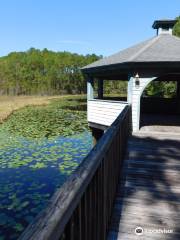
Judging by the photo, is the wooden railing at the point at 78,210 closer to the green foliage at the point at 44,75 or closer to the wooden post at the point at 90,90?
the wooden post at the point at 90,90

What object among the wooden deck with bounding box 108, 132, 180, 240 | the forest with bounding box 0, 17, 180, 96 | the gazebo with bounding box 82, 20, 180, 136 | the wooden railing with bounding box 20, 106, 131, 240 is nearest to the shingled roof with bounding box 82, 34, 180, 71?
the gazebo with bounding box 82, 20, 180, 136

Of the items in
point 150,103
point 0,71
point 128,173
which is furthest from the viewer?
point 0,71

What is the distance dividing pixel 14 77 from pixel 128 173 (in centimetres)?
6331

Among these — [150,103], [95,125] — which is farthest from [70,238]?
[150,103]

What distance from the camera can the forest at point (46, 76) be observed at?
63947 millimetres

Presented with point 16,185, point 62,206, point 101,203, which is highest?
point 62,206

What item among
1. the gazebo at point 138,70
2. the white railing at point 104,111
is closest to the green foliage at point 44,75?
the white railing at point 104,111

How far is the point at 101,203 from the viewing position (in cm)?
279

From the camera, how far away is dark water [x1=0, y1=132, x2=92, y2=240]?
20.0ft

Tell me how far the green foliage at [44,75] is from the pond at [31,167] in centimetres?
4923

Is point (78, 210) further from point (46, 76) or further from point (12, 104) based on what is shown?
point (46, 76)

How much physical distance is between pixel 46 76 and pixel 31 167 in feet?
197

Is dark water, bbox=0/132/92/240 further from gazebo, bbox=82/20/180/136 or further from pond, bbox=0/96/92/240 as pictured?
gazebo, bbox=82/20/180/136

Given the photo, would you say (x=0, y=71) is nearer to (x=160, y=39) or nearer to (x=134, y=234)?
(x=160, y=39)
